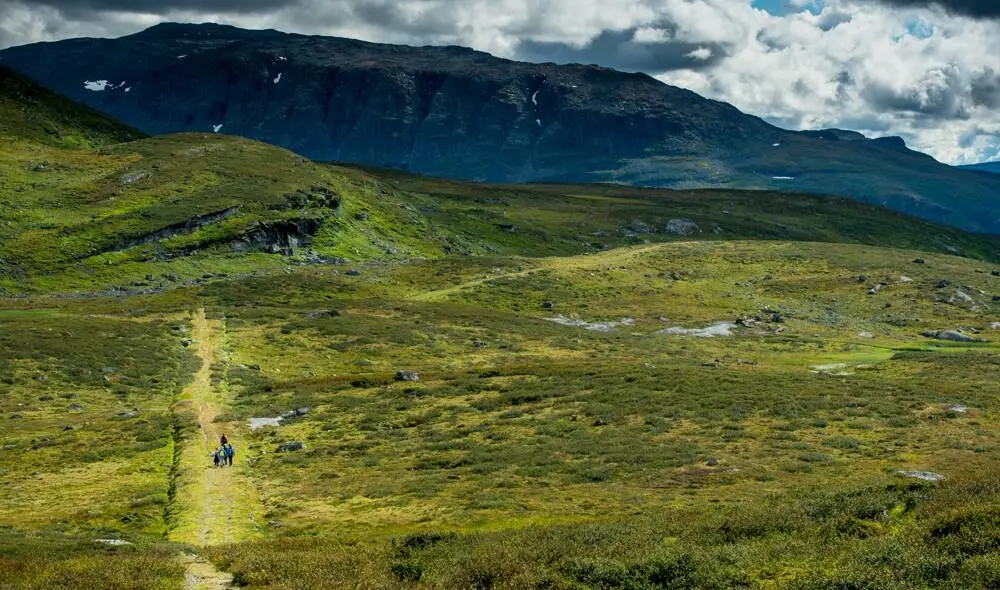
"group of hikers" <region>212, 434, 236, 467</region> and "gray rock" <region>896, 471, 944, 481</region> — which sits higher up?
"gray rock" <region>896, 471, 944, 481</region>

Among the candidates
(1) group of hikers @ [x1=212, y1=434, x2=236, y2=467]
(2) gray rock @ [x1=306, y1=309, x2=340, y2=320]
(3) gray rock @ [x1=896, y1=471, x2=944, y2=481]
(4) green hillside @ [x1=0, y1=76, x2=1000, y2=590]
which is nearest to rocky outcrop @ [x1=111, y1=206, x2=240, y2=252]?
(4) green hillside @ [x1=0, y1=76, x2=1000, y2=590]

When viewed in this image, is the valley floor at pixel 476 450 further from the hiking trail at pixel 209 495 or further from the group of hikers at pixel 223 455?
the group of hikers at pixel 223 455

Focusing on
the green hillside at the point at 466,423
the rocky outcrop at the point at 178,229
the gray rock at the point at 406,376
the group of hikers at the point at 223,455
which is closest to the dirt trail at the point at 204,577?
the green hillside at the point at 466,423

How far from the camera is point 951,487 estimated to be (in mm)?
27438

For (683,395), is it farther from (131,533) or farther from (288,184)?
(288,184)

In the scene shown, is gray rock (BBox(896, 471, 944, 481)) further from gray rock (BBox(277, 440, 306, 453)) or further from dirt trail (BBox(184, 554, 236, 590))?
gray rock (BBox(277, 440, 306, 453))

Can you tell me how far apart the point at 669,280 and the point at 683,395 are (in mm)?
108749

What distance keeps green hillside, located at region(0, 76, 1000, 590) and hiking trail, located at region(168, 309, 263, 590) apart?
9.9 inches

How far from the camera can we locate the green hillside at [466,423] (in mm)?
24078

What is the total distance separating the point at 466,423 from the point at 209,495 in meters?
21.0

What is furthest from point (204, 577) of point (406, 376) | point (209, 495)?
point (406, 376)

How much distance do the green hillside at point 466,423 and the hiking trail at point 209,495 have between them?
25cm

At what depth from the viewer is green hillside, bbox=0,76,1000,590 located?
24.1 metres

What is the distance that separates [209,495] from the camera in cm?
4138
